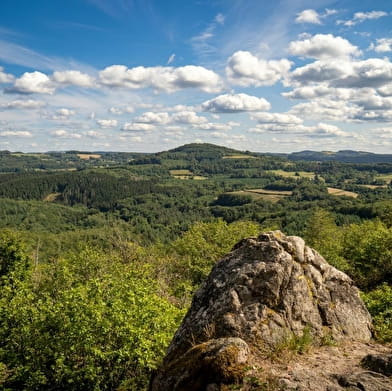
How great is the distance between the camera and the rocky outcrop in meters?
11.7

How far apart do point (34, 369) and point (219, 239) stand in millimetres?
41712

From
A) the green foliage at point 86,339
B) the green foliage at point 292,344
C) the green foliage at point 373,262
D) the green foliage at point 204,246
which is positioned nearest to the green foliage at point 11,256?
the green foliage at point 204,246

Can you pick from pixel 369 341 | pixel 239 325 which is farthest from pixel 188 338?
pixel 369 341

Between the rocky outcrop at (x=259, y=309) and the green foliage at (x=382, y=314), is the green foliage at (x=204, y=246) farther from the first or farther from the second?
the rocky outcrop at (x=259, y=309)

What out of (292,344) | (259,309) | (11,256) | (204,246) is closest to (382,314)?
(292,344)

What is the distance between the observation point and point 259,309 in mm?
13305

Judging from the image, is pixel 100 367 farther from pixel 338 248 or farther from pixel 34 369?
pixel 338 248

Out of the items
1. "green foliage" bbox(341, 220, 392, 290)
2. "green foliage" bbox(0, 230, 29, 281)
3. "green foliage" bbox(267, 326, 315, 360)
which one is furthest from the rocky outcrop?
"green foliage" bbox(0, 230, 29, 281)

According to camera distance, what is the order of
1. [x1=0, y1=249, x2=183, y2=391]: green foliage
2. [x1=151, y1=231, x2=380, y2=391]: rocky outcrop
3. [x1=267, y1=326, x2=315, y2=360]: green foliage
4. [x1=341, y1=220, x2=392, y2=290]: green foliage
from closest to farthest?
[x1=151, y1=231, x2=380, y2=391]: rocky outcrop
[x1=267, y1=326, x2=315, y2=360]: green foliage
[x1=0, y1=249, x2=183, y2=391]: green foliage
[x1=341, y1=220, x2=392, y2=290]: green foliage

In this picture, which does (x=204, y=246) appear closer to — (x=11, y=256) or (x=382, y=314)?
(x=11, y=256)

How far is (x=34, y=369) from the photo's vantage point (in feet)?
73.2

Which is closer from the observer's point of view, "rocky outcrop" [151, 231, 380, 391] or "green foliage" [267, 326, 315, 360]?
"rocky outcrop" [151, 231, 380, 391]

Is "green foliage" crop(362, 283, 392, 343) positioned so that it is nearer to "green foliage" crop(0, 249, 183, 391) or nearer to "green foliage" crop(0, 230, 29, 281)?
"green foliage" crop(0, 249, 183, 391)

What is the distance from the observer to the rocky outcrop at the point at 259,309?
11.7 metres
